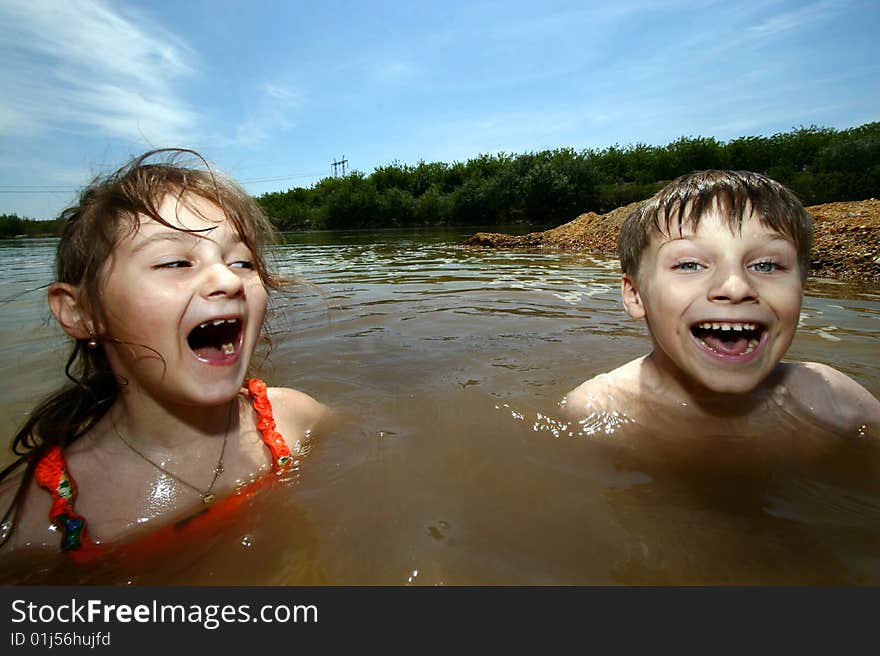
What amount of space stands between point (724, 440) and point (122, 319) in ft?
8.89

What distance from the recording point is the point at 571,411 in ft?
8.71

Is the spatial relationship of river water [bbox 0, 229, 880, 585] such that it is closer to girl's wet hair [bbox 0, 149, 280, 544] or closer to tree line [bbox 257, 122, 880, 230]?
girl's wet hair [bbox 0, 149, 280, 544]

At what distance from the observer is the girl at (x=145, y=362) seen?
177 centimetres

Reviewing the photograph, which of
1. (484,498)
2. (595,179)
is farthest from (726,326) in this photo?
(595,179)

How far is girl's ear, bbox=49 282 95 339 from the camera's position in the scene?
6.31 feet

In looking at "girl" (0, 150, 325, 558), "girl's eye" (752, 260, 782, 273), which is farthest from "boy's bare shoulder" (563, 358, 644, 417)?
"girl" (0, 150, 325, 558)

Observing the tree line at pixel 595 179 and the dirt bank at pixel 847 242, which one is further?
the tree line at pixel 595 179

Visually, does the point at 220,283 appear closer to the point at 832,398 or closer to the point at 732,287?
the point at 732,287

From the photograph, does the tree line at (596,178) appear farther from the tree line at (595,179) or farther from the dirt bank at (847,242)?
the dirt bank at (847,242)

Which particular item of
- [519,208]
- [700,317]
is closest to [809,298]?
[700,317]

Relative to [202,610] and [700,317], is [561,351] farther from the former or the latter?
[202,610]

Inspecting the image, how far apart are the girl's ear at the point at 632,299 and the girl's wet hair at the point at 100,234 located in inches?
74.7

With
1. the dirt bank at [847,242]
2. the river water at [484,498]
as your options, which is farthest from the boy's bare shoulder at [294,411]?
the dirt bank at [847,242]

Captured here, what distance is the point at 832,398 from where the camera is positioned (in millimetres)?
2334
